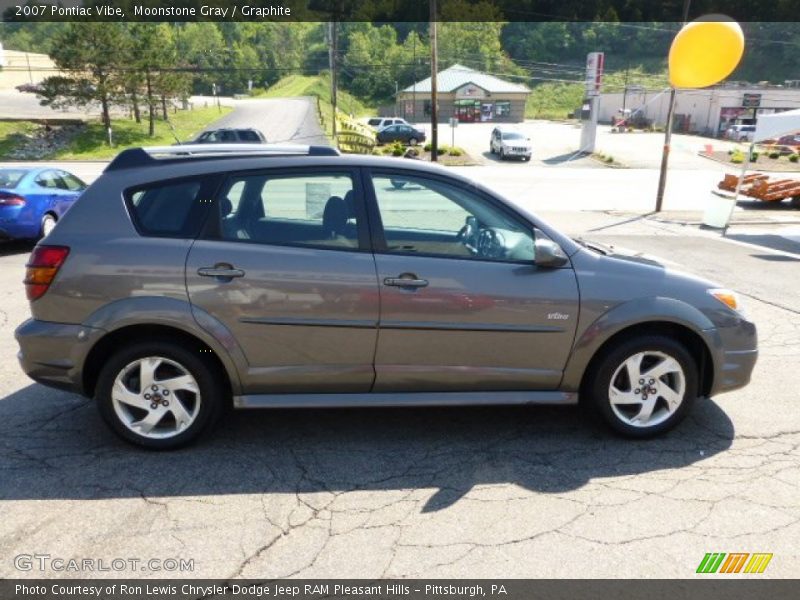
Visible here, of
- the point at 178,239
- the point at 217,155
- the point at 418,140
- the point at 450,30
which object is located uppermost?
the point at 450,30

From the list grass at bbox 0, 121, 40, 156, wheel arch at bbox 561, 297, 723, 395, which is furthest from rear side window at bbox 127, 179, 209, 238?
grass at bbox 0, 121, 40, 156

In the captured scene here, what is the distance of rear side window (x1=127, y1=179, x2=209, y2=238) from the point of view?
3527 millimetres

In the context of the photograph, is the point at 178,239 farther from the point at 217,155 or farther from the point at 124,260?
the point at 217,155

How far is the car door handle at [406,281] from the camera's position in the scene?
3473 mm

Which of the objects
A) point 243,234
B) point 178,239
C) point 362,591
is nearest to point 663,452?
point 362,591

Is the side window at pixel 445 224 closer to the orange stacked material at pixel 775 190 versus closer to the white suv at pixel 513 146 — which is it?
the orange stacked material at pixel 775 190

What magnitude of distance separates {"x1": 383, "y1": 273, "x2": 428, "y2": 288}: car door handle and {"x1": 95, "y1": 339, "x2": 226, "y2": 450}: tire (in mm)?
1145

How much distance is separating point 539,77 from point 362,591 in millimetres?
124172

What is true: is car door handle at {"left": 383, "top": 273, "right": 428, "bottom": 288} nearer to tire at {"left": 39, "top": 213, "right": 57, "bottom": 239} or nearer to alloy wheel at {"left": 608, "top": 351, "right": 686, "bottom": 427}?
alloy wheel at {"left": 608, "top": 351, "right": 686, "bottom": 427}

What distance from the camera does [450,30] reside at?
112688mm

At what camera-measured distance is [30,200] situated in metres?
9.62

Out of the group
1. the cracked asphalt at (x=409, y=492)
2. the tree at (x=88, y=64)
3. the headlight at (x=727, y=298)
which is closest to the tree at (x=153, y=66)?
the tree at (x=88, y=64)

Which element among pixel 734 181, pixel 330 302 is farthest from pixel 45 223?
pixel 734 181

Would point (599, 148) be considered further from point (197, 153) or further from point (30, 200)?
point (197, 153)
